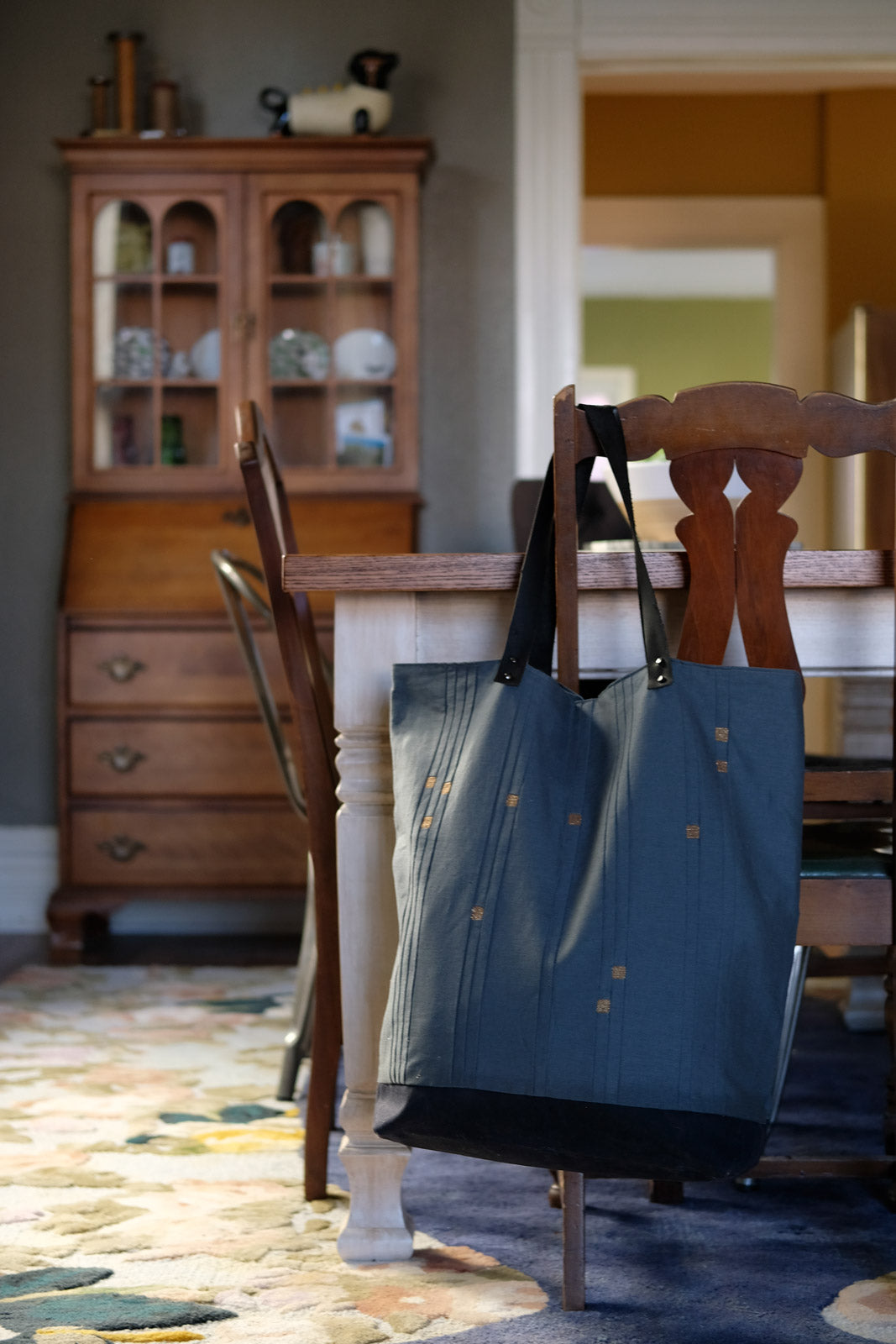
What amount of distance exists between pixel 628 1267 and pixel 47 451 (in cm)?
295

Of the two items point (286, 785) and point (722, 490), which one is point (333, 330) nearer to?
point (286, 785)

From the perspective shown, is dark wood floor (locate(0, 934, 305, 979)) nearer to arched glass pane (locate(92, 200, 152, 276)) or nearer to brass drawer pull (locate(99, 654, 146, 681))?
brass drawer pull (locate(99, 654, 146, 681))

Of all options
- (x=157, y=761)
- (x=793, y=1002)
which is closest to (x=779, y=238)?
(x=157, y=761)

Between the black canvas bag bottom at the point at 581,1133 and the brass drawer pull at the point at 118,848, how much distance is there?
2136 mm

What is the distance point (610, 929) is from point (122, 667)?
2245 mm

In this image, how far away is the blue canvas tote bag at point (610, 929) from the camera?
1.12 metres

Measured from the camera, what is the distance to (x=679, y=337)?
8.27 m

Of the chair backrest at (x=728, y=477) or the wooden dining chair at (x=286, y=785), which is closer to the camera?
the chair backrest at (x=728, y=477)

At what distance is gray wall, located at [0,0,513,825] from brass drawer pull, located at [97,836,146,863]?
0.58 m

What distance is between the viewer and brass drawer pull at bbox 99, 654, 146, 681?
316 cm

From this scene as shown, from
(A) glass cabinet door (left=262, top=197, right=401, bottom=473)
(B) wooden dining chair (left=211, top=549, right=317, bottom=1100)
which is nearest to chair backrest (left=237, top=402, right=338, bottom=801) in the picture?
(B) wooden dining chair (left=211, top=549, right=317, bottom=1100)

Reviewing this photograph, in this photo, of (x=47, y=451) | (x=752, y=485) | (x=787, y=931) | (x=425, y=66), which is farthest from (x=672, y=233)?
(x=787, y=931)

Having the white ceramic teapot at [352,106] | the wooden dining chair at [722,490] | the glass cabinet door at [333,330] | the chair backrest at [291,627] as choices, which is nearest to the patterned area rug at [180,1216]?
the wooden dining chair at [722,490]

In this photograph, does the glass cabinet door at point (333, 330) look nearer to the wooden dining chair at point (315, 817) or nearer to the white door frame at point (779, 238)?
the white door frame at point (779, 238)
